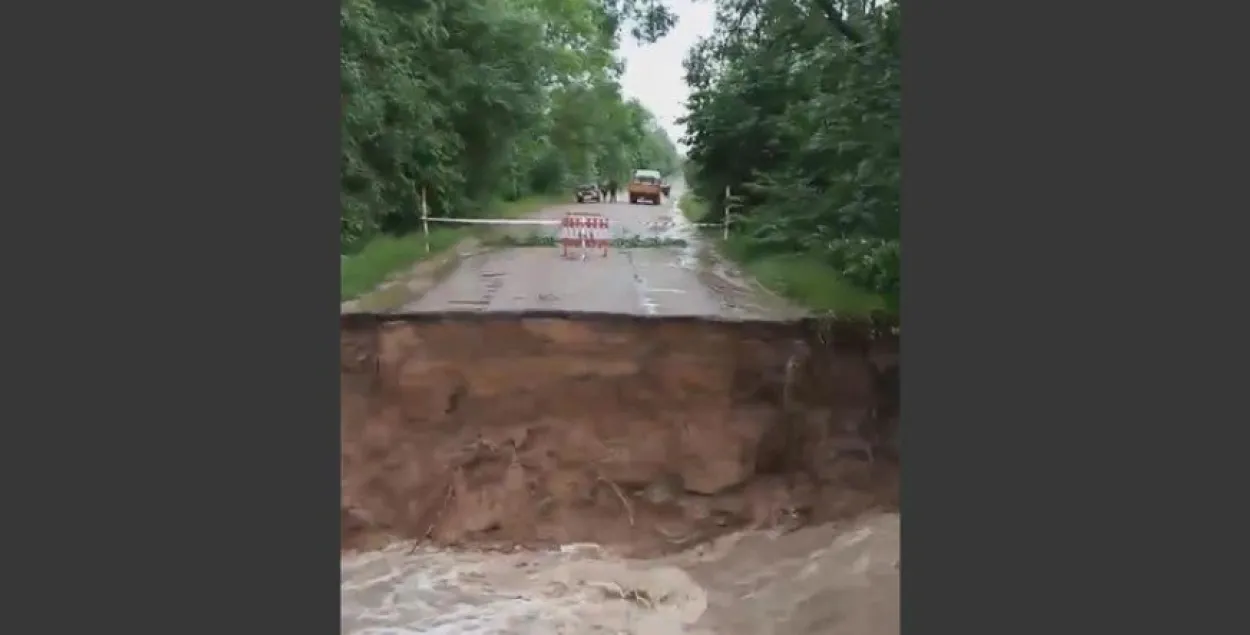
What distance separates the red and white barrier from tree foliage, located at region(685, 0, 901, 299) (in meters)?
0.35

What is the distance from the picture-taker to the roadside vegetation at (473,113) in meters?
3.94

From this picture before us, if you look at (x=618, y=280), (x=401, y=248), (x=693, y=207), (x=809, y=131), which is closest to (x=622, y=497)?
(x=618, y=280)

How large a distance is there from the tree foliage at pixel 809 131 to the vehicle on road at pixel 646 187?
0.41 feet

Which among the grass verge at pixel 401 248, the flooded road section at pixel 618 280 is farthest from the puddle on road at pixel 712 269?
the grass verge at pixel 401 248

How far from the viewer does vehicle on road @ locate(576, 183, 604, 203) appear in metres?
4.00

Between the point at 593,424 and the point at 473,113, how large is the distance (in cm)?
115

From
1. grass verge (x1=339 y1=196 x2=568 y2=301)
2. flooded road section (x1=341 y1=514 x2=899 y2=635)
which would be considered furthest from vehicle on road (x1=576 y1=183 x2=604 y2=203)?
flooded road section (x1=341 y1=514 x2=899 y2=635)

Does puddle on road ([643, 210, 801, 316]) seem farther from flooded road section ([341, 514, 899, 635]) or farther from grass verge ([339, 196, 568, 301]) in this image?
flooded road section ([341, 514, 899, 635])

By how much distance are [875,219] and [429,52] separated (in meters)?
1.62

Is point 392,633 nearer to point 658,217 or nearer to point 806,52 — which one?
point 658,217

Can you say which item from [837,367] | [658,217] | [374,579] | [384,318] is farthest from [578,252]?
[374,579]

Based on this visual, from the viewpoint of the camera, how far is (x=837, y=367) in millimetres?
4027

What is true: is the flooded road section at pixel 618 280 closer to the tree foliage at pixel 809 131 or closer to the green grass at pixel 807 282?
the green grass at pixel 807 282

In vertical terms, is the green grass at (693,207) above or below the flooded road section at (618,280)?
above
